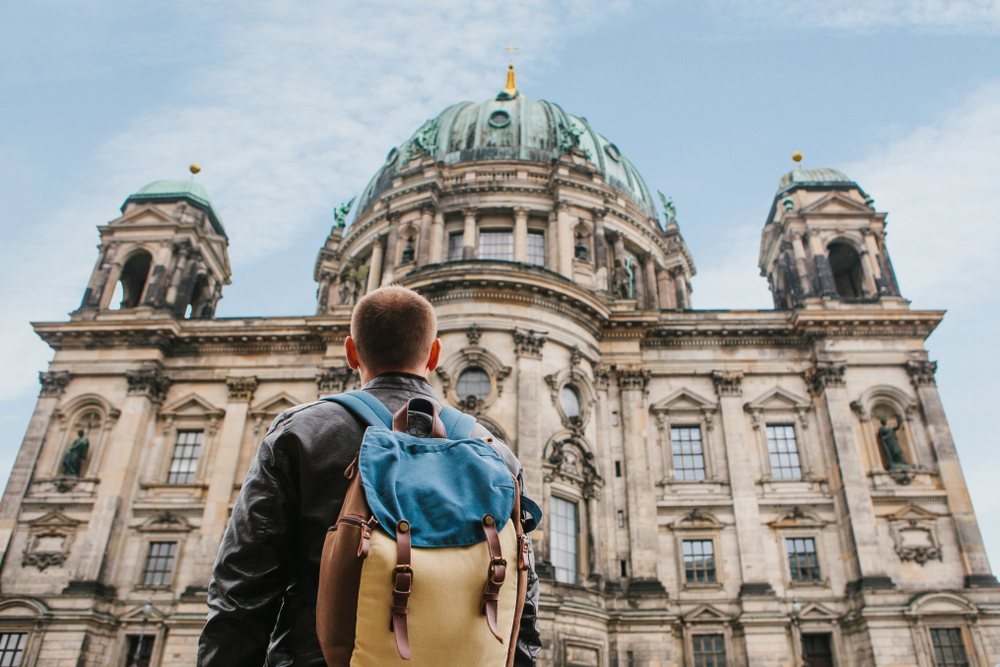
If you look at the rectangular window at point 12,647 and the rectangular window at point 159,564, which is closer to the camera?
the rectangular window at point 12,647

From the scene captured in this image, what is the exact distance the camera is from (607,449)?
87.2 feet

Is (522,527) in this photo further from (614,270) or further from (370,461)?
(614,270)

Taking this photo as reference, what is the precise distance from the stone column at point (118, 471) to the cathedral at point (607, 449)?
0.08 metres

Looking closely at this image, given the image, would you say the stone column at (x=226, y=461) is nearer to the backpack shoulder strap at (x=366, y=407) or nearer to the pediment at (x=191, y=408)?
the pediment at (x=191, y=408)

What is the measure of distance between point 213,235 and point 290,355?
9521mm

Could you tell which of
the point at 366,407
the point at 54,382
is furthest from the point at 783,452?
the point at 54,382

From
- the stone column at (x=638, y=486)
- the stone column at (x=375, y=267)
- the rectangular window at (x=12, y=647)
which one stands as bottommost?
the rectangular window at (x=12, y=647)

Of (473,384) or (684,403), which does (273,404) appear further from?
(684,403)

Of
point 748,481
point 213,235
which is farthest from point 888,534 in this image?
point 213,235

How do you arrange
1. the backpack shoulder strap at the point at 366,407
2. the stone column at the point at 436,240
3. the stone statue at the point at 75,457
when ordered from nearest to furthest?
the backpack shoulder strap at the point at 366,407 < the stone statue at the point at 75,457 < the stone column at the point at 436,240

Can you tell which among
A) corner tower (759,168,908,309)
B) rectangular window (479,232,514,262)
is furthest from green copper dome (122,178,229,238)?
corner tower (759,168,908,309)

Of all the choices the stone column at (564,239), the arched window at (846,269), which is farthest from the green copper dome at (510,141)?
the arched window at (846,269)

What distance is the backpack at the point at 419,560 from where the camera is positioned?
2.19m

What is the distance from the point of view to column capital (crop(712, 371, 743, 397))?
27859mm
